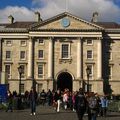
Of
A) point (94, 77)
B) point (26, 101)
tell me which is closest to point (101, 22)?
point (94, 77)

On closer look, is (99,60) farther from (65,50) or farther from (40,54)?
(40,54)

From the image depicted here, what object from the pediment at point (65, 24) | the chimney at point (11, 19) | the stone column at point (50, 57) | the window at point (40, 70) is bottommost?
the window at point (40, 70)

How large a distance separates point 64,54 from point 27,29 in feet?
27.4

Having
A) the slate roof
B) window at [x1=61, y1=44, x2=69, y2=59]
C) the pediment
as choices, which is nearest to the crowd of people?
window at [x1=61, y1=44, x2=69, y2=59]

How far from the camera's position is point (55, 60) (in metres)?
93.4

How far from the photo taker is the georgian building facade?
303ft

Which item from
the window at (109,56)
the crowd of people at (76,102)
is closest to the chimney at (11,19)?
the window at (109,56)

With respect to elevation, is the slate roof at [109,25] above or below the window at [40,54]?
above

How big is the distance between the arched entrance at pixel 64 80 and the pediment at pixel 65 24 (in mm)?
8744

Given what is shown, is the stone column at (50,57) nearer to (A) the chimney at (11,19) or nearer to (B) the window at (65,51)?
(B) the window at (65,51)

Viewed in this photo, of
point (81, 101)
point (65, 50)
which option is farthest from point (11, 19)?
point (81, 101)

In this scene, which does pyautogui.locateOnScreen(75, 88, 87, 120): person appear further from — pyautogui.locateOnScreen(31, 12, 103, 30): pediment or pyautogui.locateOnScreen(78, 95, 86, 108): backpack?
pyautogui.locateOnScreen(31, 12, 103, 30): pediment

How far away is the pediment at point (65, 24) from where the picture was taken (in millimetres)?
92875

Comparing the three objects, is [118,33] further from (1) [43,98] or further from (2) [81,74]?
(1) [43,98]
